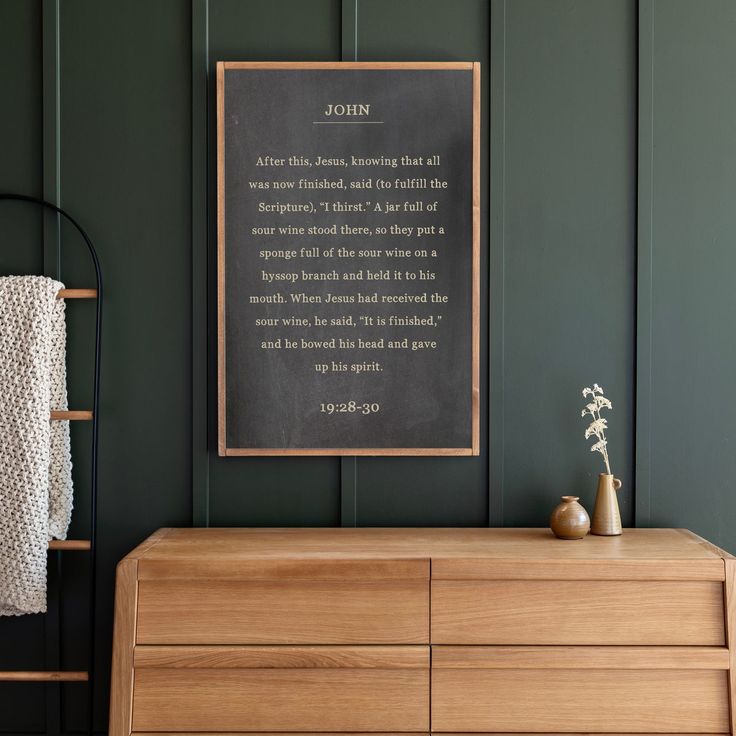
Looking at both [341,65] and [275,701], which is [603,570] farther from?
[341,65]

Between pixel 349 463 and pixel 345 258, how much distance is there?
0.71m

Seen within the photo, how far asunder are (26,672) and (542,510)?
183cm

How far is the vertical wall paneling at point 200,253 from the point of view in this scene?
8.34 ft

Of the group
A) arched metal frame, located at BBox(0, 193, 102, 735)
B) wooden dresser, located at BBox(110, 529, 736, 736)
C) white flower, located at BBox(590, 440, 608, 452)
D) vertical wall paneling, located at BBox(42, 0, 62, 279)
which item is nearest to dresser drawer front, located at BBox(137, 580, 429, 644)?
wooden dresser, located at BBox(110, 529, 736, 736)

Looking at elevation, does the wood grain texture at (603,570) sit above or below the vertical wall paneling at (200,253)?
below

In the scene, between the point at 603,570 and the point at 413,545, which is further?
the point at 413,545

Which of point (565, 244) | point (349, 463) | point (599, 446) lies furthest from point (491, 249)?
point (349, 463)

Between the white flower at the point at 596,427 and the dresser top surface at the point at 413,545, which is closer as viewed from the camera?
the dresser top surface at the point at 413,545

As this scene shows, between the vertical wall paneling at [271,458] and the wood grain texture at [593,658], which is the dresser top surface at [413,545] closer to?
the vertical wall paneling at [271,458]

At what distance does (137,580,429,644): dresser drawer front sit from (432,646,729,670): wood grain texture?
5.7 inches

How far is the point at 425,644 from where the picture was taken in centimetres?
208

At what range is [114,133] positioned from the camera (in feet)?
8.40

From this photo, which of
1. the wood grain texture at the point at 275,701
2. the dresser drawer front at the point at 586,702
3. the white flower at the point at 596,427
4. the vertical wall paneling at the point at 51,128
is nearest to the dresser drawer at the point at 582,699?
the dresser drawer front at the point at 586,702

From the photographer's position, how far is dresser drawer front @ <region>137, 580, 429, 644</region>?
6.81 ft
